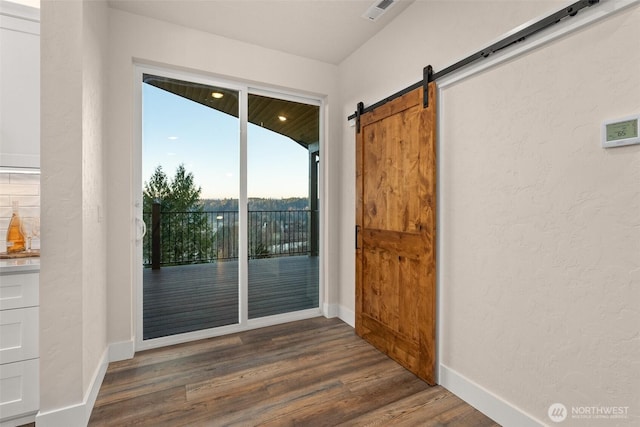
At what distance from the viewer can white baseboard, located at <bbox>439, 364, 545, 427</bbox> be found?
1631mm

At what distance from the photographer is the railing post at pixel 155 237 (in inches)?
110

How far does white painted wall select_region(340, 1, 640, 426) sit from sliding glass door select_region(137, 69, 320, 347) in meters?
1.69

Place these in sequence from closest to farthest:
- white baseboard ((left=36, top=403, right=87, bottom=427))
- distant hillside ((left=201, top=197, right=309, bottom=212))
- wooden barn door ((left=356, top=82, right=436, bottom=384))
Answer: white baseboard ((left=36, top=403, right=87, bottom=427)) → wooden barn door ((left=356, top=82, right=436, bottom=384)) → distant hillside ((left=201, top=197, right=309, bottom=212))

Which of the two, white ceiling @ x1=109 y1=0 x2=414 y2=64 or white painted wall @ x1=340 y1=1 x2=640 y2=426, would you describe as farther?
white ceiling @ x1=109 y1=0 x2=414 y2=64

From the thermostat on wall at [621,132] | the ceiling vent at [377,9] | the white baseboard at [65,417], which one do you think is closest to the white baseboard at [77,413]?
the white baseboard at [65,417]

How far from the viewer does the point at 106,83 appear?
2.38 metres

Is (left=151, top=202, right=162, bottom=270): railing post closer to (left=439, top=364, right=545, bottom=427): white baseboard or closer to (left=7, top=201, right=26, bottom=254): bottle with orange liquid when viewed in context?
(left=7, top=201, right=26, bottom=254): bottle with orange liquid

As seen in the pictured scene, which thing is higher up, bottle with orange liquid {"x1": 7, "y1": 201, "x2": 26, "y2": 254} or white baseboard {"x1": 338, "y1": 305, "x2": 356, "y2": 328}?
bottle with orange liquid {"x1": 7, "y1": 201, "x2": 26, "y2": 254}

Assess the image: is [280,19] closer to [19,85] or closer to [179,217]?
[19,85]

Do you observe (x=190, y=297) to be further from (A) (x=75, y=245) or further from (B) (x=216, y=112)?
(B) (x=216, y=112)

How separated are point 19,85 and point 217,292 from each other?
219cm

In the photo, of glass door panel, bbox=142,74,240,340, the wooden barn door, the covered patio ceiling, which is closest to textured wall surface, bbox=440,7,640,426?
the wooden barn door

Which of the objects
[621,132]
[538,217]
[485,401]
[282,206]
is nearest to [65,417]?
[282,206]

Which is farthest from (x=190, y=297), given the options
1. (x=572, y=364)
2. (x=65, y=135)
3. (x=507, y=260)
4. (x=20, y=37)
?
(x=572, y=364)
